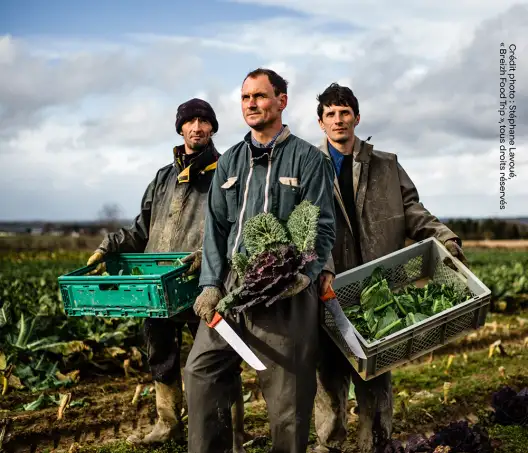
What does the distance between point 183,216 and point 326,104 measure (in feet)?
3.86

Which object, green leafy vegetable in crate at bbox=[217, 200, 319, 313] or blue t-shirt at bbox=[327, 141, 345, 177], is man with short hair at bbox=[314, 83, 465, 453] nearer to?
blue t-shirt at bbox=[327, 141, 345, 177]

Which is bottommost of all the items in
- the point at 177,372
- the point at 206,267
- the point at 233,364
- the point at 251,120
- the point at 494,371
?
the point at 494,371

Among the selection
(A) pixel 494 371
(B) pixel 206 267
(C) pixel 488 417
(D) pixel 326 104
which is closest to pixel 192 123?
(D) pixel 326 104

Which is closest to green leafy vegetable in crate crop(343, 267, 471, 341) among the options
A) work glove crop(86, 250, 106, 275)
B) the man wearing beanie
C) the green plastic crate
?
the green plastic crate

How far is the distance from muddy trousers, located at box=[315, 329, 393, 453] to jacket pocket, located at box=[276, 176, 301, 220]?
816 mm

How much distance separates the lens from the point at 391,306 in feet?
12.7

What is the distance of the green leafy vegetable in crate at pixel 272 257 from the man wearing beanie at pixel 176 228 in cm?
115

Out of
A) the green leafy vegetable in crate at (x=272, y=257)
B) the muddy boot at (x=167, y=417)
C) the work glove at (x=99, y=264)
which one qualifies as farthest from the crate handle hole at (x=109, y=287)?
→ the green leafy vegetable in crate at (x=272, y=257)

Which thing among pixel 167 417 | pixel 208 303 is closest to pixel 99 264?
pixel 167 417

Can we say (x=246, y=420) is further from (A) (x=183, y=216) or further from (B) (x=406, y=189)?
(B) (x=406, y=189)

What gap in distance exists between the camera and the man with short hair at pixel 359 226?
4020mm

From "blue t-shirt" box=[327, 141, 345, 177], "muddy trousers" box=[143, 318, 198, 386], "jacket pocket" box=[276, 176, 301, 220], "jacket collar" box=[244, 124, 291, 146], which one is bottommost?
"muddy trousers" box=[143, 318, 198, 386]

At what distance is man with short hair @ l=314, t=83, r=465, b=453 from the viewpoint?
4.02 m

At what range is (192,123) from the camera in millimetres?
4410
